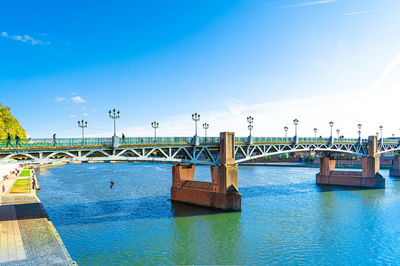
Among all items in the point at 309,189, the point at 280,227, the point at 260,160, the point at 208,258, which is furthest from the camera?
the point at 260,160

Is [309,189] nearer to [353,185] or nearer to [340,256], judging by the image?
[353,185]

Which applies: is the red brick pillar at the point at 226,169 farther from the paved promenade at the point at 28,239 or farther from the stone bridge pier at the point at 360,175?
the stone bridge pier at the point at 360,175

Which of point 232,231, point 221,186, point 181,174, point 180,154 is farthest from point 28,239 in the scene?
point 180,154

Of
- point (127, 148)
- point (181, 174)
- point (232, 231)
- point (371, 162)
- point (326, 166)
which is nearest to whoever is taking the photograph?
point (232, 231)

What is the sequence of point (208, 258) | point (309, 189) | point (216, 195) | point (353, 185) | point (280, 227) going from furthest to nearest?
point (353, 185) → point (309, 189) → point (216, 195) → point (280, 227) → point (208, 258)

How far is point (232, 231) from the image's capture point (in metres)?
27.6

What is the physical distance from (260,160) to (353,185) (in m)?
70.9

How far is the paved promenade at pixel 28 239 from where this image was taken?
1739 cm

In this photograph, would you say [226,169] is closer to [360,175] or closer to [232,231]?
[232,231]

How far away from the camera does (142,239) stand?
81.5 ft

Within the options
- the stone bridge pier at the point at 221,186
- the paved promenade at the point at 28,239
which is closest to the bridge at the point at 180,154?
the stone bridge pier at the point at 221,186

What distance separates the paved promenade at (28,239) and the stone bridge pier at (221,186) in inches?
692

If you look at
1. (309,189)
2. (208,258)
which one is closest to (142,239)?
(208,258)

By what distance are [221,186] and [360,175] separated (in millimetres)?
38783
